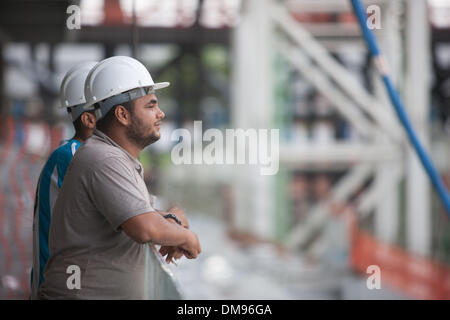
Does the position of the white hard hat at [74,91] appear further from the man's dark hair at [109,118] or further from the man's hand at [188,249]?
the man's hand at [188,249]

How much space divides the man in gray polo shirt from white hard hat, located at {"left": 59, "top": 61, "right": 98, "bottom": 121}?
0.29 meters

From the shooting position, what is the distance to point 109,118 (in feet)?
6.98

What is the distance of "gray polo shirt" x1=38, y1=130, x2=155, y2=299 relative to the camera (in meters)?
1.95

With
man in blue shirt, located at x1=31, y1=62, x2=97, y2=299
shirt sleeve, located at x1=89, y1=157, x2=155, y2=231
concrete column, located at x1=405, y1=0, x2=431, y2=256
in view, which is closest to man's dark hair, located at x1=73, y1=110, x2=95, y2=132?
man in blue shirt, located at x1=31, y1=62, x2=97, y2=299

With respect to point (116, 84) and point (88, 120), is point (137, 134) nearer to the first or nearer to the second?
point (116, 84)

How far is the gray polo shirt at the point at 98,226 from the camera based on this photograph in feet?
6.39

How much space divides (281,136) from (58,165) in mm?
14318

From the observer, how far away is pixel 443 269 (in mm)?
10078

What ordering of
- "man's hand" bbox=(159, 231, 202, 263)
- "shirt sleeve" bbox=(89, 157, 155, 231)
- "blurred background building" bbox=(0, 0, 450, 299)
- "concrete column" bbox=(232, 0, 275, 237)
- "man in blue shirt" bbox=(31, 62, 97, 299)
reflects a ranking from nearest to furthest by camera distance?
"shirt sleeve" bbox=(89, 157, 155, 231) → "man's hand" bbox=(159, 231, 202, 263) → "man in blue shirt" bbox=(31, 62, 97, 299) → "blurred background building" bbox=(0, 0, 450, 299) → "concrete column" bbox=(232, 0, 275, 237)

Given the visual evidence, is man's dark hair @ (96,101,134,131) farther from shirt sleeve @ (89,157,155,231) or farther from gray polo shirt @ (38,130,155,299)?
shirt sleeve @ (89,157,155,231)

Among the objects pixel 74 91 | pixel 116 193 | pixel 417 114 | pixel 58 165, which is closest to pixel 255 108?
pixel 417 114

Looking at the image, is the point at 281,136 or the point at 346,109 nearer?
the point at 346,109

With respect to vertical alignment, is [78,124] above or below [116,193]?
above

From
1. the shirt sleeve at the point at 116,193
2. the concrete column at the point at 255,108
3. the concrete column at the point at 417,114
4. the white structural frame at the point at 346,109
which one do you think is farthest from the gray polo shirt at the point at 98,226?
the white structural frame at the point at 346,109
